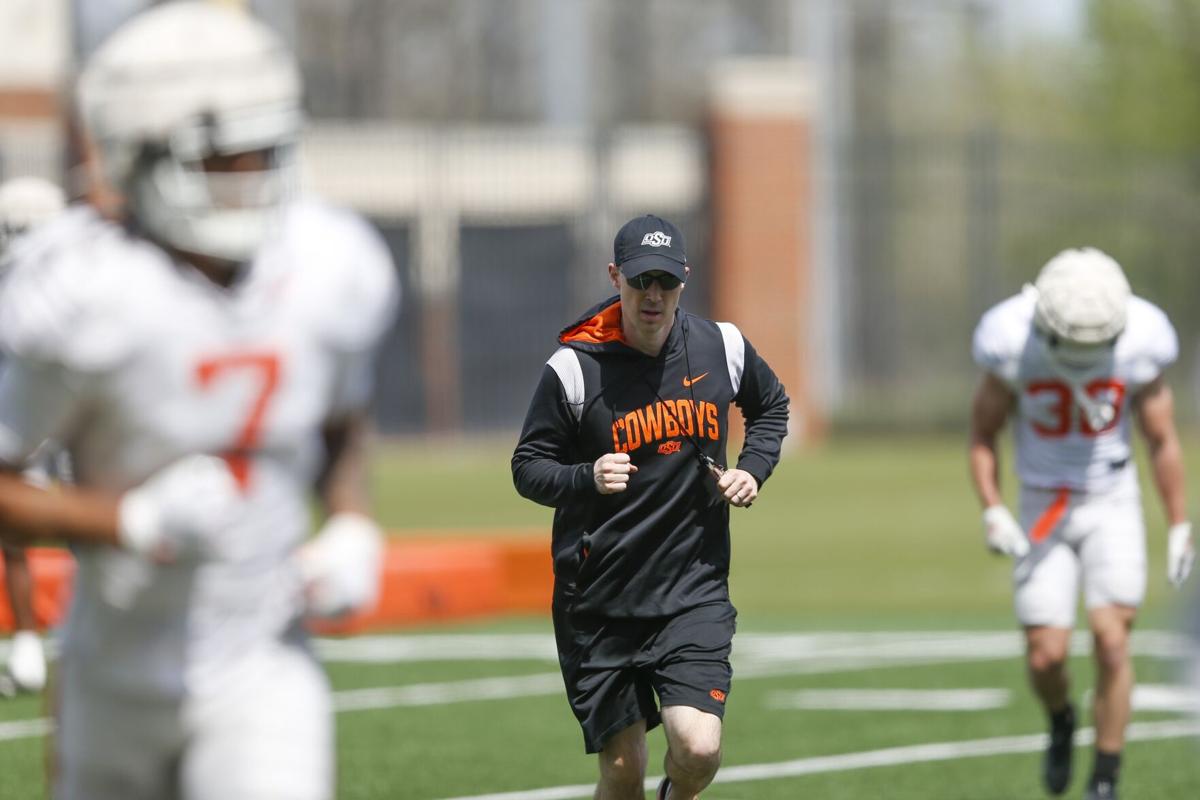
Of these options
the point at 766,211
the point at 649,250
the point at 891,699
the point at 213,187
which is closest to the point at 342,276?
the point at 213,187

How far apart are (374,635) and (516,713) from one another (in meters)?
3.74

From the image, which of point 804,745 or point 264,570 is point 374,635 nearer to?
point 804,745

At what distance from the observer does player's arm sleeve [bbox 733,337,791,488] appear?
684 cm

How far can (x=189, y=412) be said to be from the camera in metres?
4.05

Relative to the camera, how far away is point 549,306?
3291 cm

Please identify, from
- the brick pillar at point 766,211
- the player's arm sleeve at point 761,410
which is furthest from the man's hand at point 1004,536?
the brick pillar at point 766,211

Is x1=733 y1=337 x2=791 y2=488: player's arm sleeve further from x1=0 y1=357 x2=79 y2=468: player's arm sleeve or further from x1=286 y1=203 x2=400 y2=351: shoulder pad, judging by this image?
x1=0 y1=357 x2=79 y2=468: player's arm sleeve

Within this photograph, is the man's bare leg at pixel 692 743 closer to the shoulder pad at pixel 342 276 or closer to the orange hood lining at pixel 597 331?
the orange hood lining at pixel 597 331

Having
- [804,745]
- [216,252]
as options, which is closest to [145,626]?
[216,252]

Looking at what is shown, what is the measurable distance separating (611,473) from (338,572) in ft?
7.26

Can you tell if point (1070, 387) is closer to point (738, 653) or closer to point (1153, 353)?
point (1153, 353)

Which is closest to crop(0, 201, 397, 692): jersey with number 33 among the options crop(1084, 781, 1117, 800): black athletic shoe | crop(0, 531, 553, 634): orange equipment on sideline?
crop(1084, 781, 1117, 800): black athletic shoe

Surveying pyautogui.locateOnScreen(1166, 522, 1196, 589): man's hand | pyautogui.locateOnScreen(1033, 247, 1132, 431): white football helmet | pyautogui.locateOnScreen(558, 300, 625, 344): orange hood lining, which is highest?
pyautogui.locateOnScreen(558, 300, 625, 344): orange hood lining

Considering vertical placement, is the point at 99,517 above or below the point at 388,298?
below
